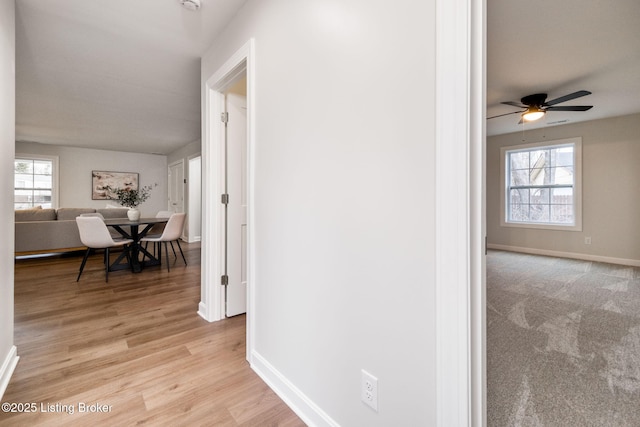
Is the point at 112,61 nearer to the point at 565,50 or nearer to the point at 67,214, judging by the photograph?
the point at 67,214

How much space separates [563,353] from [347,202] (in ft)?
6.22

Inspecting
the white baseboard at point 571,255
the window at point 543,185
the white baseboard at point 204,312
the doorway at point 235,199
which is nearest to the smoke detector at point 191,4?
the doorway at point 235,199

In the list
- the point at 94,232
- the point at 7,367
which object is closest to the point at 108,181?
the point at 94,232

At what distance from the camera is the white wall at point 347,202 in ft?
2.87

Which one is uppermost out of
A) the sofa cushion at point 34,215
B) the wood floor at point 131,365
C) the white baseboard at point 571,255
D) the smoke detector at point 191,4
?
the smoke detector at point 191,4

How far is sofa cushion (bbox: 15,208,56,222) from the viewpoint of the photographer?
178 inches

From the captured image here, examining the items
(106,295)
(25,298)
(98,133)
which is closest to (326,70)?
(106,295)

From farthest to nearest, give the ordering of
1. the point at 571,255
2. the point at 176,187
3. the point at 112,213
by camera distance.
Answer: the point at 176,187 → the point at 112,213 → the point at 571,255

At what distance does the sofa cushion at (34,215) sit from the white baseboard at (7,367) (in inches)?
163

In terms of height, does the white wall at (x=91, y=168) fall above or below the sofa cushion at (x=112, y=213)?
above

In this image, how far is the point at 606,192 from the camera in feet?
14.5

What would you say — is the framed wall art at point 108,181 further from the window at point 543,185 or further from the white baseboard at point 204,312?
the window at point 543,185

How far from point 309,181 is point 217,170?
1303 millimetres

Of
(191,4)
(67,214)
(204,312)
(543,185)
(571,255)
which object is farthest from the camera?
(543,185)
